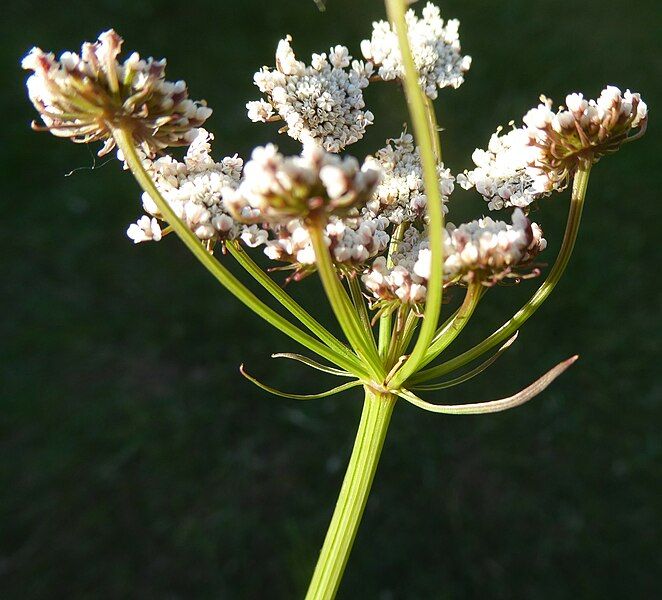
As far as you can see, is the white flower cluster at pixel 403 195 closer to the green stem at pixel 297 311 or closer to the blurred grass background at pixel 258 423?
the green stem at pixel 297 311

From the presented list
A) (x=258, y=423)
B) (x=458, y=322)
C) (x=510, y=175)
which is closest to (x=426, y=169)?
(x=458, y=322)

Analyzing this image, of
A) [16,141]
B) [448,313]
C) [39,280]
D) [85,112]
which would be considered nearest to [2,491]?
[39,280]

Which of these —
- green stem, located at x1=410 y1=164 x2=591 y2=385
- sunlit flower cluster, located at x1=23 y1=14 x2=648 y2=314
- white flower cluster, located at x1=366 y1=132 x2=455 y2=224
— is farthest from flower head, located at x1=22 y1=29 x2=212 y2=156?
green stem, located at x1=410 y1=164 x2=591 y2=385

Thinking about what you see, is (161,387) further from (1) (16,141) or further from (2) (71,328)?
(1) (16,141)

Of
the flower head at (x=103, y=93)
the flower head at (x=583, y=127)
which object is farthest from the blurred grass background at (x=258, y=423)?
the flower head at (x=583, y=127)

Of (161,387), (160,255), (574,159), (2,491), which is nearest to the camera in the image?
(574,159)

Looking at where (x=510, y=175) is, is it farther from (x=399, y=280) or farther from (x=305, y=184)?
(x=305, y=184)
